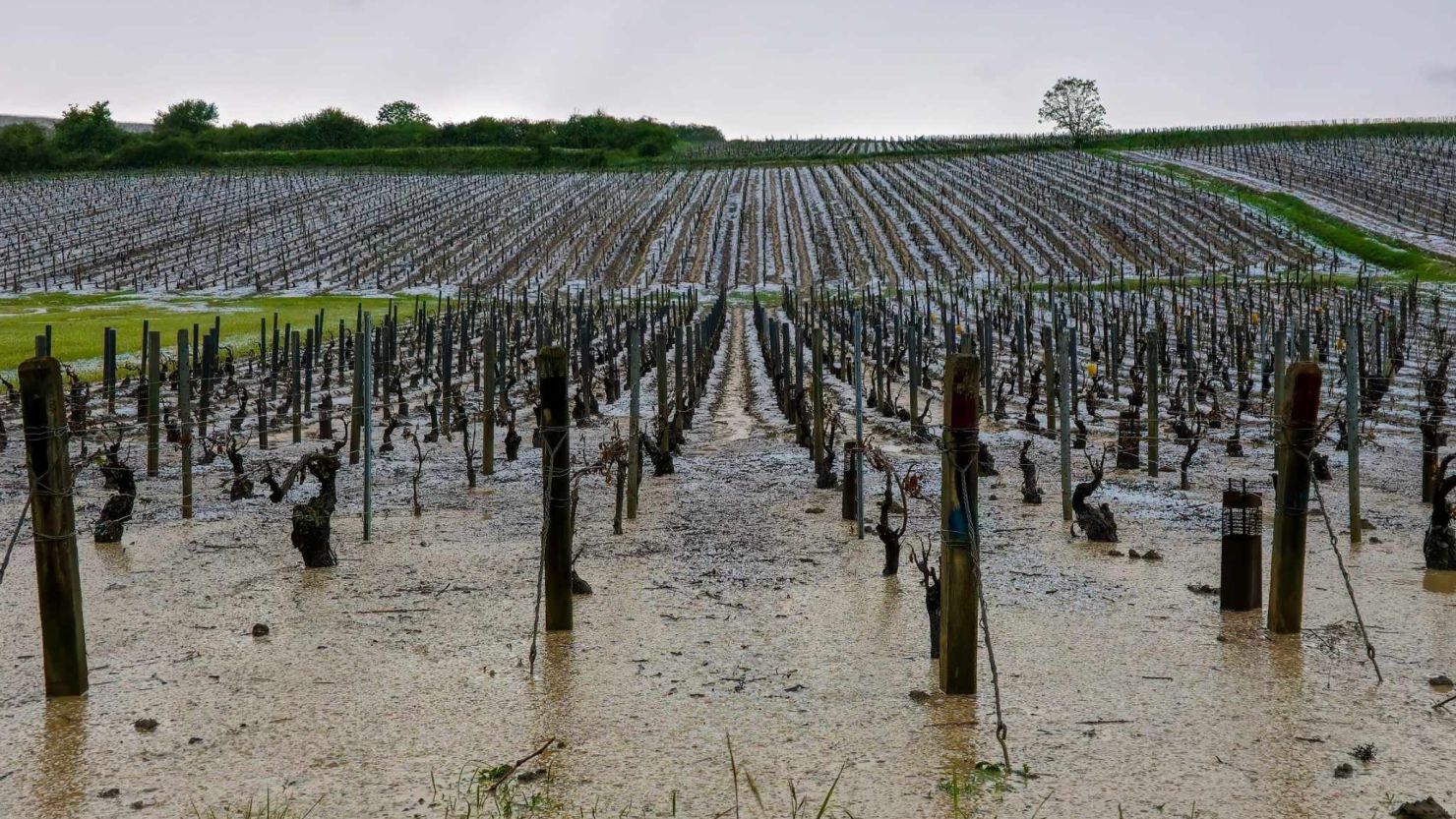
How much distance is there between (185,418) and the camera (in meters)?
10.6

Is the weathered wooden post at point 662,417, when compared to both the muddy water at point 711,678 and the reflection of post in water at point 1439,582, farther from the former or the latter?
the reflection of post in water at point 1439,582

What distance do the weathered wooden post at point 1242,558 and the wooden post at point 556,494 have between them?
3520 mm

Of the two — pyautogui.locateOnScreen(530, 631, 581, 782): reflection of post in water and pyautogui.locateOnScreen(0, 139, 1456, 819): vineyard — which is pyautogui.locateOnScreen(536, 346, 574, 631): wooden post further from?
pyautogui.locateOnScreen(530, 631, 581, 782): reflection of post in water

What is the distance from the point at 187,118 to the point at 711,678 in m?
100

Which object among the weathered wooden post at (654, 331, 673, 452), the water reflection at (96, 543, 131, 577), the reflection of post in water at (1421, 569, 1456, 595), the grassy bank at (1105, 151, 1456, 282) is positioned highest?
the grassy bank at (1105, 151, 1456, 282)

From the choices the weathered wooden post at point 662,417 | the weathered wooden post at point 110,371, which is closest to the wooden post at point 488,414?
the weathered wooden post at point 662,417

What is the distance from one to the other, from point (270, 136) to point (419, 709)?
84997mm

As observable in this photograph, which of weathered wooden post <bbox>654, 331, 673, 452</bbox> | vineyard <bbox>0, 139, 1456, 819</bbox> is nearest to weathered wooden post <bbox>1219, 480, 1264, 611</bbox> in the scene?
vineyard <bbox>0, 139, 1456, 819</bbox>

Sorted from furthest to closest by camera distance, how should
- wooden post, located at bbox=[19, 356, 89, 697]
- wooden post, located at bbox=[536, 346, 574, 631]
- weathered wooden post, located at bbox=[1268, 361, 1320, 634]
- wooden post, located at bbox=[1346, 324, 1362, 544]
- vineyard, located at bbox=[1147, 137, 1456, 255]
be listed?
1. vineyard, located at bbox=[1147, 137, 1456, 255]
2. wooden post, located at bbox=[1346, 324, 1362, 544]
3. wooden post, located at bbox=[536, 346, 574, 631]
4. weathered wooden post, located at bbox=[1268, 361, 1320, 634]
5. wooden post, located at bbox=[19, 356, 89, 697]

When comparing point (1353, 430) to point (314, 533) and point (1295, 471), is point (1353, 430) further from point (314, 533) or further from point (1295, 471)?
point (314, 533)

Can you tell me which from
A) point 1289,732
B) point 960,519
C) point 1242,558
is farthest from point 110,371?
point 1289,732

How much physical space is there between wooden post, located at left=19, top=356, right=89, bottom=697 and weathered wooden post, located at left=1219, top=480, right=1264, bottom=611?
5.70 m

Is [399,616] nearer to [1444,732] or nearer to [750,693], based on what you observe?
[750,693]

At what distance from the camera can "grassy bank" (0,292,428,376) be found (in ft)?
70.6
